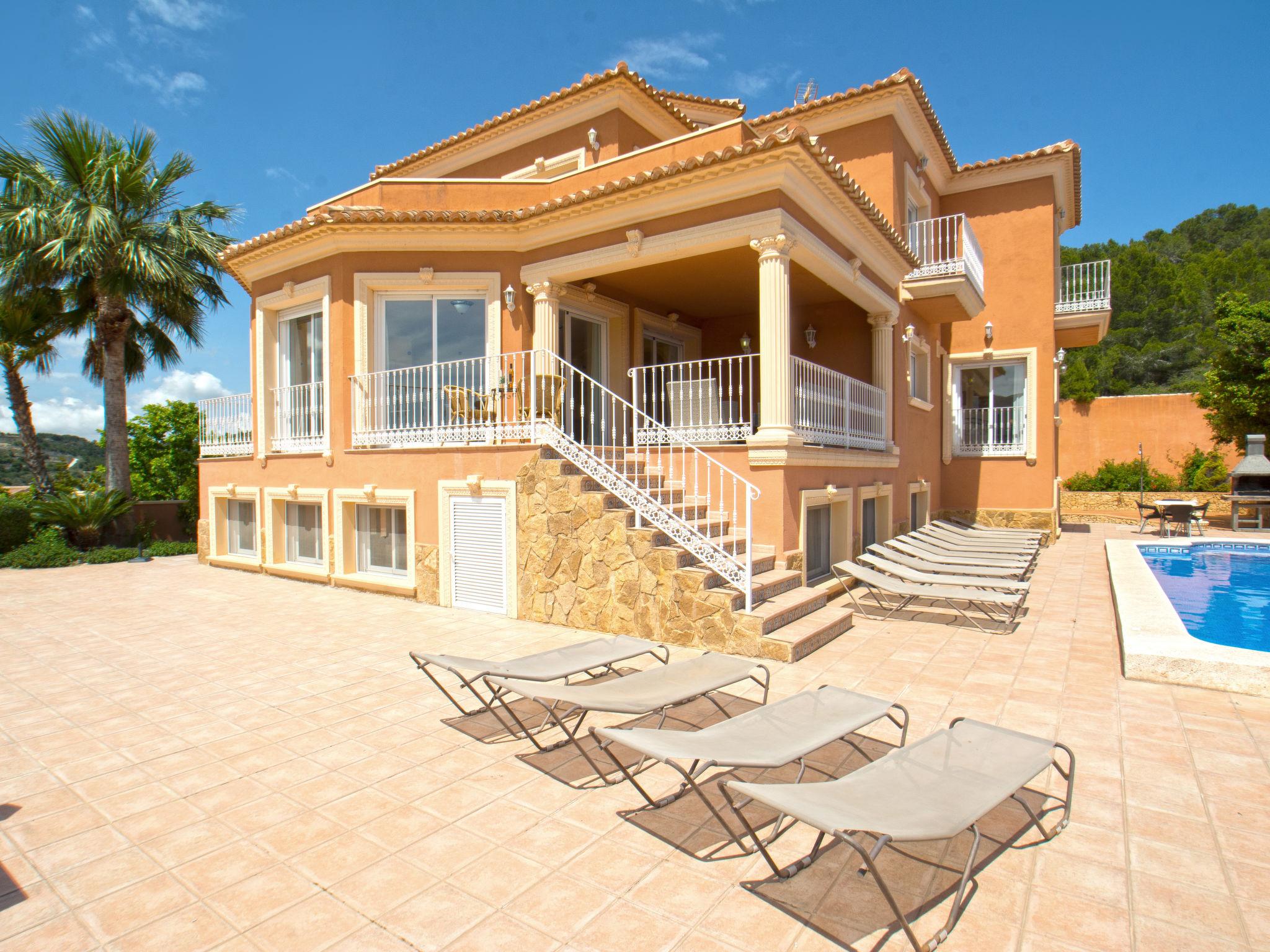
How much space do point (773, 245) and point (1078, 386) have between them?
77.0 ft

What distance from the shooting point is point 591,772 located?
391cm

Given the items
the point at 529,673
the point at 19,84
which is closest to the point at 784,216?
the point at 529,673

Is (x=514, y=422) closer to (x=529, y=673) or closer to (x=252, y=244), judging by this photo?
(x=529, y=673)

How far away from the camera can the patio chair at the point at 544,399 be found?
849 centimetres

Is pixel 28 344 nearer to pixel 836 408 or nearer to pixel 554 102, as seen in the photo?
pixel 554 102

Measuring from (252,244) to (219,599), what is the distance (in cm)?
572

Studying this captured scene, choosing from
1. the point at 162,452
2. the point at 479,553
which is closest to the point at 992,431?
the point at 479,553

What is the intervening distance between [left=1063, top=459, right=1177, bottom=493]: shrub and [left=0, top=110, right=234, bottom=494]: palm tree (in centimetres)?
2716

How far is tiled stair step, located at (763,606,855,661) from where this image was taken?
19.9 feet

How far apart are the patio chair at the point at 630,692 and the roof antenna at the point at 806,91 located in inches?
486

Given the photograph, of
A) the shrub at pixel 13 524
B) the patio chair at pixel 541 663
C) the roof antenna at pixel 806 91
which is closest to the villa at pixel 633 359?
the roof antenna at pixel 806 91

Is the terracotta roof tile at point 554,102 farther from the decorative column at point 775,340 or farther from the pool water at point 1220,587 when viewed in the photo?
the pool water at point 1220,587

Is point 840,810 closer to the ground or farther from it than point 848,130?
closer to the ground

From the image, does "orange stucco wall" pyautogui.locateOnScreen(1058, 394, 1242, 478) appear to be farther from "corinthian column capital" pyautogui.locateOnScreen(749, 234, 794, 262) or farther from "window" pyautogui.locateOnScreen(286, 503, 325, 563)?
"window" pyautogui.locateOnScreen(286, 503, 325, 563)
